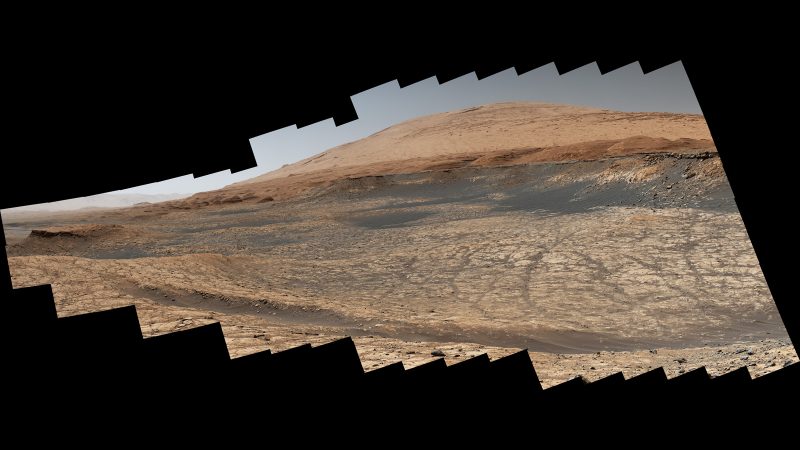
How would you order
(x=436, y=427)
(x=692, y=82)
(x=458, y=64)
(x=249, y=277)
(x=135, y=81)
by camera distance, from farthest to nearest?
(x=249, y=277), (x=692, y=82), (x=436, y=427), (x=458, y=64), (x=135, y=81)

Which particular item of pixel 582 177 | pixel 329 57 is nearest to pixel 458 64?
pixel 329 57

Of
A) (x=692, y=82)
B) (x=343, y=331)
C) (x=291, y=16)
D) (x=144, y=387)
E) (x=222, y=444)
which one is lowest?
(x=343, y=331)

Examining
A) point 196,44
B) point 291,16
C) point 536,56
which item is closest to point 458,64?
point 536,56

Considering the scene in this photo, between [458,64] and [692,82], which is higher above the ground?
[458,64]

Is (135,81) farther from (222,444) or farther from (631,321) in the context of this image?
(631,321)

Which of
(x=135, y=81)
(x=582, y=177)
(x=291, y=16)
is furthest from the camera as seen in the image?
(x=582, y=177)

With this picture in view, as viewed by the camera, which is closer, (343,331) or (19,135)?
(19,135)
